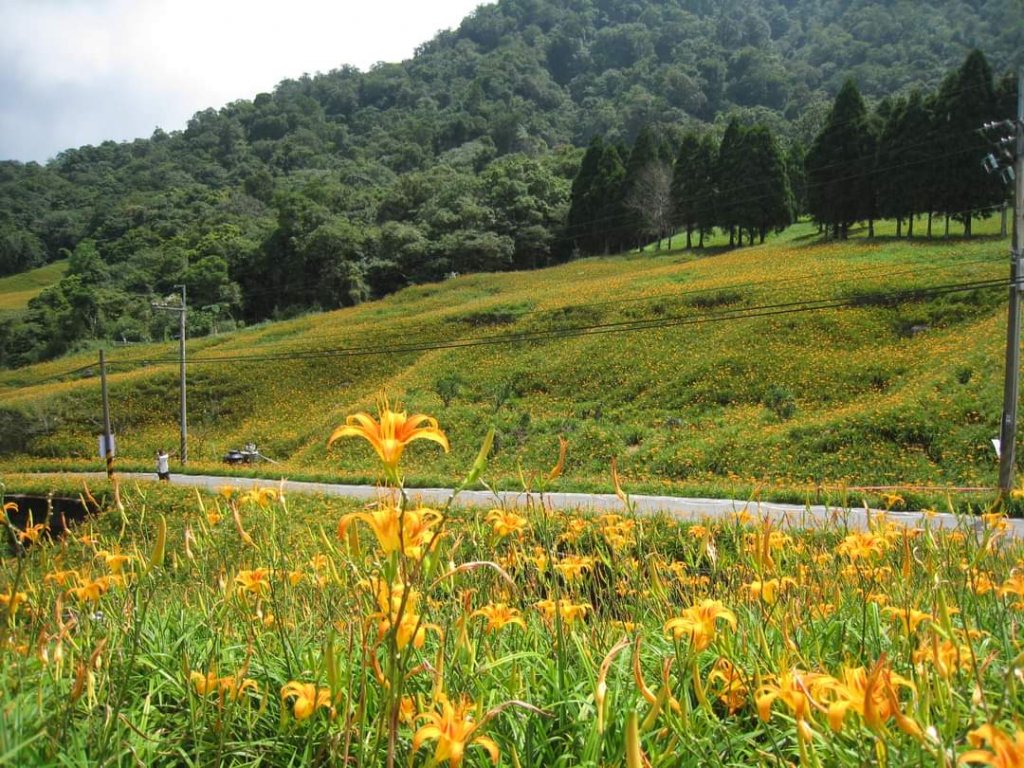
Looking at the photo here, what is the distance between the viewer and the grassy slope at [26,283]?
43938 millimetres

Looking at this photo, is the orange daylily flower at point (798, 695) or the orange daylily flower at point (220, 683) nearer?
→ the orange daylily flower at point (798, 695)

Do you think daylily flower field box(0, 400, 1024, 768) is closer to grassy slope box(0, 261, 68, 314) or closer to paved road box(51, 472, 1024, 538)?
paved road box(51, 472, 1024, 538)

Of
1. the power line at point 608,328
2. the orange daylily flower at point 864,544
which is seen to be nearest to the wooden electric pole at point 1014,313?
the power line at point 608,328

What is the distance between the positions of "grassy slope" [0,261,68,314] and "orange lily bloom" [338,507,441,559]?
50.4 m

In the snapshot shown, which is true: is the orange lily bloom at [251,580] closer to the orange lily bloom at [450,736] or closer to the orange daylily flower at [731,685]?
the orange lily bloom at [450,736]

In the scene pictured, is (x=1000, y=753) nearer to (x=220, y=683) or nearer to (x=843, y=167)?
(x=220, y=683)

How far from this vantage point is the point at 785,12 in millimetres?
100312

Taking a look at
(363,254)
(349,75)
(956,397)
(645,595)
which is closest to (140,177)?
(363,254)

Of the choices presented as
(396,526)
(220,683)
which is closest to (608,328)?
(220,683)

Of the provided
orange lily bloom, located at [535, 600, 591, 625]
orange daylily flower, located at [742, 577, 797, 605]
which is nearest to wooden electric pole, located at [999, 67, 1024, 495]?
orange daylily flower, located at [742, 577, 797, 605]

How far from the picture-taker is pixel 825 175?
28719 mm

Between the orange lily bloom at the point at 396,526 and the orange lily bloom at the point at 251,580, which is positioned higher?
the orange lily bloom at the point at 396,526

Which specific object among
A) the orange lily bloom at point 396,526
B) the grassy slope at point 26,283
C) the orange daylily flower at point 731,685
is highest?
the grassy slope at point 26,283

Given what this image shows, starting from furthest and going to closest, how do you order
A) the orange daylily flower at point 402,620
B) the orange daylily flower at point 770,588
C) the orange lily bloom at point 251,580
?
the orange lily bloom at point 251,580 < the orange daylily flower at point 770,588 < the orange daylily flower at point 402,620
